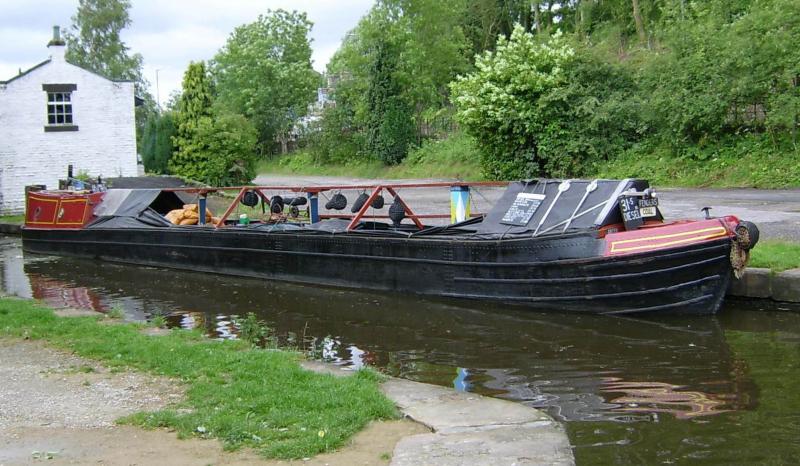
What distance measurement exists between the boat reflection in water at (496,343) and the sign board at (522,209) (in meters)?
1.36

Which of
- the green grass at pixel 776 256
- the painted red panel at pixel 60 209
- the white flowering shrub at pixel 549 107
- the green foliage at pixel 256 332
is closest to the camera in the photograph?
the green foliage at pixel 256 332

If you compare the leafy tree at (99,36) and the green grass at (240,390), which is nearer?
the green grass at (240,390)

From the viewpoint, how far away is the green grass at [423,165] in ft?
107

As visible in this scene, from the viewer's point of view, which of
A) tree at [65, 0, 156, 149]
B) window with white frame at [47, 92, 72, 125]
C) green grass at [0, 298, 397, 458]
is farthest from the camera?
tree at [65, 0, 156, 149]

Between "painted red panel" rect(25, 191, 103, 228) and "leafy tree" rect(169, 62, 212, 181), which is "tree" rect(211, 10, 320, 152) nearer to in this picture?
"leafy tree" rect(169, 62, 212, 181)

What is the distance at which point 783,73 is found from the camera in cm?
2009

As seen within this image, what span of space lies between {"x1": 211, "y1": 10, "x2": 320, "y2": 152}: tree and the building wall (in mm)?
26402

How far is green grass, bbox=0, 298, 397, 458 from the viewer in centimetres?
512

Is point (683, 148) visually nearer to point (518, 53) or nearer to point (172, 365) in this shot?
point (518, 53)

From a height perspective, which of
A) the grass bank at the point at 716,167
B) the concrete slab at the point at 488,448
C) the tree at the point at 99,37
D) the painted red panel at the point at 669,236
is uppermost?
the tree at the point at 99,37

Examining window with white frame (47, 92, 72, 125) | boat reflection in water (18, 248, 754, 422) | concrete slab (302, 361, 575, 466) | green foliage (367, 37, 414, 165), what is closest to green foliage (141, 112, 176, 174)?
window with white frame (47, 92, 72, 125)

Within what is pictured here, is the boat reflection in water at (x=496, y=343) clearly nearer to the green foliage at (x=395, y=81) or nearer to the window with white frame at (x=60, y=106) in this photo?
the window with white frame at (x=60, y=106)

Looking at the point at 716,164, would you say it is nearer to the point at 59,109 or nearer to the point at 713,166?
the point at 713,166

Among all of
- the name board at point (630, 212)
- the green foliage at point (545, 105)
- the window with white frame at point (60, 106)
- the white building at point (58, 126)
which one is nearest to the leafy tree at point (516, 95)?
the green foliage at point (545, 105)
